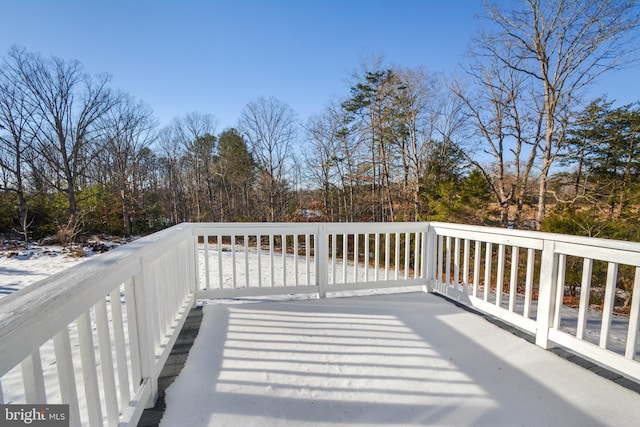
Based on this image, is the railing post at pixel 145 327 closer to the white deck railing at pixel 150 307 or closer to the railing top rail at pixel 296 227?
the white deck railing at pixel 150 307

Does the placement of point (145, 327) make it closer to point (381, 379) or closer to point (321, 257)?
point (381, 379)

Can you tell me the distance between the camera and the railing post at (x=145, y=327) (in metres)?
1.30

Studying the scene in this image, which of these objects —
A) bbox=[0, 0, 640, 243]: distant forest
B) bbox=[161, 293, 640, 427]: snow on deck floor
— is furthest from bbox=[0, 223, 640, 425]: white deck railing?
bbox=[0, 0, 640, 243]: distant forest

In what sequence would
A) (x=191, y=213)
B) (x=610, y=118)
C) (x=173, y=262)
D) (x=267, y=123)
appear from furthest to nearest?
(x=191, y=213) < (x=267, y=123) < (x=610, y=118) < (x=173, y=262)

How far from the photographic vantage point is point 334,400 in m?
1.45

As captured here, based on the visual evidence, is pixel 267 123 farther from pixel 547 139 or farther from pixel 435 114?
pixel 547 139

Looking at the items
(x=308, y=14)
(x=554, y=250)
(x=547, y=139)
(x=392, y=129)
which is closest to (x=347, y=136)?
(x=392, y=129)

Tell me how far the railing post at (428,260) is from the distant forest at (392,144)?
592 cm

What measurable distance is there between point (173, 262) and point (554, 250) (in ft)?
8.74

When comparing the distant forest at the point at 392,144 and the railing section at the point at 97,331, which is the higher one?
the distant forest at the point at 392,144

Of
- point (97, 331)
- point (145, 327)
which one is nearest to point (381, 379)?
point (145, 327)

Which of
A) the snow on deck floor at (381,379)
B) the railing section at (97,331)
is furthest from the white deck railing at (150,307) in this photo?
the snow on deck floor at (381,379)

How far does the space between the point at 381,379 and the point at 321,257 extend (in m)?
1.43

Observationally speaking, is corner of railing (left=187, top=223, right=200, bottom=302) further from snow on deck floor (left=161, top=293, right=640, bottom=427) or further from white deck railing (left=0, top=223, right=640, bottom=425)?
snow on deck floor (left=161, top=293, right=640, bottom=427)
